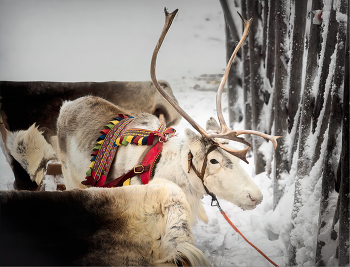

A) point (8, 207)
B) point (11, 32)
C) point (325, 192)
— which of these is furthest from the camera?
point (11, 32)

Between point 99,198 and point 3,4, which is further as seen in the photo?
point 3,4

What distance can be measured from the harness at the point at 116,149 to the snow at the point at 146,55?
15.8 inches

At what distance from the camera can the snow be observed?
1.40 metres

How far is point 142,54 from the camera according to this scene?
1.57 m

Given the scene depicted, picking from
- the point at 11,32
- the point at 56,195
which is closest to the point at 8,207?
the point at 56,195

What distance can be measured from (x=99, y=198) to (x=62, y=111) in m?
1.33

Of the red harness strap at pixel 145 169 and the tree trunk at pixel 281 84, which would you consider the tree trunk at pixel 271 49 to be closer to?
the tree trunk at pixel 281 84

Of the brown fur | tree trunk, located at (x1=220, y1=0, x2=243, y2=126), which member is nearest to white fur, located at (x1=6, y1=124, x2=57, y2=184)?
tree trunk, located at (x1=220, y1=0, x2=243, y2=126)

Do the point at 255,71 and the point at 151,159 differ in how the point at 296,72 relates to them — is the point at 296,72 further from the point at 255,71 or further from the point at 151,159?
the point at 151,159

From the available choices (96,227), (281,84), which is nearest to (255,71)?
(281,84)

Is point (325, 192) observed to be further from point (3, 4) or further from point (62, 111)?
point (3, 4)

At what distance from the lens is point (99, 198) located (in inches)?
23.5

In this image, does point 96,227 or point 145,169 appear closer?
point 96,227

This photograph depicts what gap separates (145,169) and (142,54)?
0.71 metres
